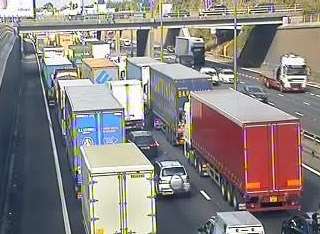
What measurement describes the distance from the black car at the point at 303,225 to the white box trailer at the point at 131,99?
20964 mm

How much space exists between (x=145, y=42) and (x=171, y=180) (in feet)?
222

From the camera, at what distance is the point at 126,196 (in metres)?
18.2

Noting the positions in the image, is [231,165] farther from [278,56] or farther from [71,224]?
[278,56]

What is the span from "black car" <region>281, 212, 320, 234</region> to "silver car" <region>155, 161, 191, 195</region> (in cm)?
712

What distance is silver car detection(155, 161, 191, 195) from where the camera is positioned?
26.5m

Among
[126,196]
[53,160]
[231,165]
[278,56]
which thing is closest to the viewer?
[126,196]

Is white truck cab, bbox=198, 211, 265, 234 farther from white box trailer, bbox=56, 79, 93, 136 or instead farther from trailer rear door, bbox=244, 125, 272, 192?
white box trailer, bbox=56, 79, 93, 136

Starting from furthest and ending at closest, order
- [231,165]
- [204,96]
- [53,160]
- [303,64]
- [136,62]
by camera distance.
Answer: [303,64] < [136,62] < [53,160] < [204,96] < [231,165]

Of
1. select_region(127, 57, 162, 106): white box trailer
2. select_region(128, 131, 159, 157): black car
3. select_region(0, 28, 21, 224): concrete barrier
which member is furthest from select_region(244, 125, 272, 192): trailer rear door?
select_region(127, 57, 162, 106): white box trailer

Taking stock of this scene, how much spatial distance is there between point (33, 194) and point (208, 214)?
7.10 metres

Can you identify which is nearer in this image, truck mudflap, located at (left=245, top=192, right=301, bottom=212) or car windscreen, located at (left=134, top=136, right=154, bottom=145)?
truck mudflap, located at (left=245, top=192, right=301, bottom=212)

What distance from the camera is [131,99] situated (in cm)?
4028

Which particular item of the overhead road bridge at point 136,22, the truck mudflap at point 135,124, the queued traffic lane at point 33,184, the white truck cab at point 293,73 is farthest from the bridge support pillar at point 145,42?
the truck mudflap at point 135,124

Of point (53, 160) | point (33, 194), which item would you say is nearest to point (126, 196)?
point (33, 194)
